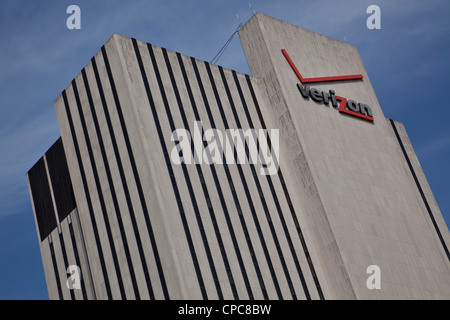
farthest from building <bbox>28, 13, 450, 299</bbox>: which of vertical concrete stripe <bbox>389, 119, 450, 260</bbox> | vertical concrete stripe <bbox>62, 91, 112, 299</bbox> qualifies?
vertical concrete stripe <bbox>389, 119, 450, 260</bbox>

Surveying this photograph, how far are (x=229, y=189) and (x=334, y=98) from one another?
1067 inches

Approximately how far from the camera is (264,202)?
107 metres

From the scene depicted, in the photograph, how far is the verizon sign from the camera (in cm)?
11956

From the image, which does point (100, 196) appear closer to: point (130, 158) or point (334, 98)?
point (130, 158)

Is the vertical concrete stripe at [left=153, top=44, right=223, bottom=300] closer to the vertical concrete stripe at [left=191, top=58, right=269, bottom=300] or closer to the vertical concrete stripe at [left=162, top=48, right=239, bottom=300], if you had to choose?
the vertical concrete stripe at [left=162, top=48, right=239, bottom=300]

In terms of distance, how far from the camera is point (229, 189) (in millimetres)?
104250

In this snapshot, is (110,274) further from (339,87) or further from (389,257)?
(339,87)

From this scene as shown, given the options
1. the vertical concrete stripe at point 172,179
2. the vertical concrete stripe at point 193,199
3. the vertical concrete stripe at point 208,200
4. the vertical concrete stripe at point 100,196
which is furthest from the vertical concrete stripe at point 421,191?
the vertical concrete stripe at point 100,196

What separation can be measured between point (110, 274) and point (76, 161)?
56.9 feet

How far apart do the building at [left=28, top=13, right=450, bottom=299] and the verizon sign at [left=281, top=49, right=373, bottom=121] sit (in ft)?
0.67

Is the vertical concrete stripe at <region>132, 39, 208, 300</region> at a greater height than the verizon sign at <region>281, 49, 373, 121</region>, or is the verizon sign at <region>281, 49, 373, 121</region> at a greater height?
the verizon sign at <region>281, 49, 373, 121</region>
